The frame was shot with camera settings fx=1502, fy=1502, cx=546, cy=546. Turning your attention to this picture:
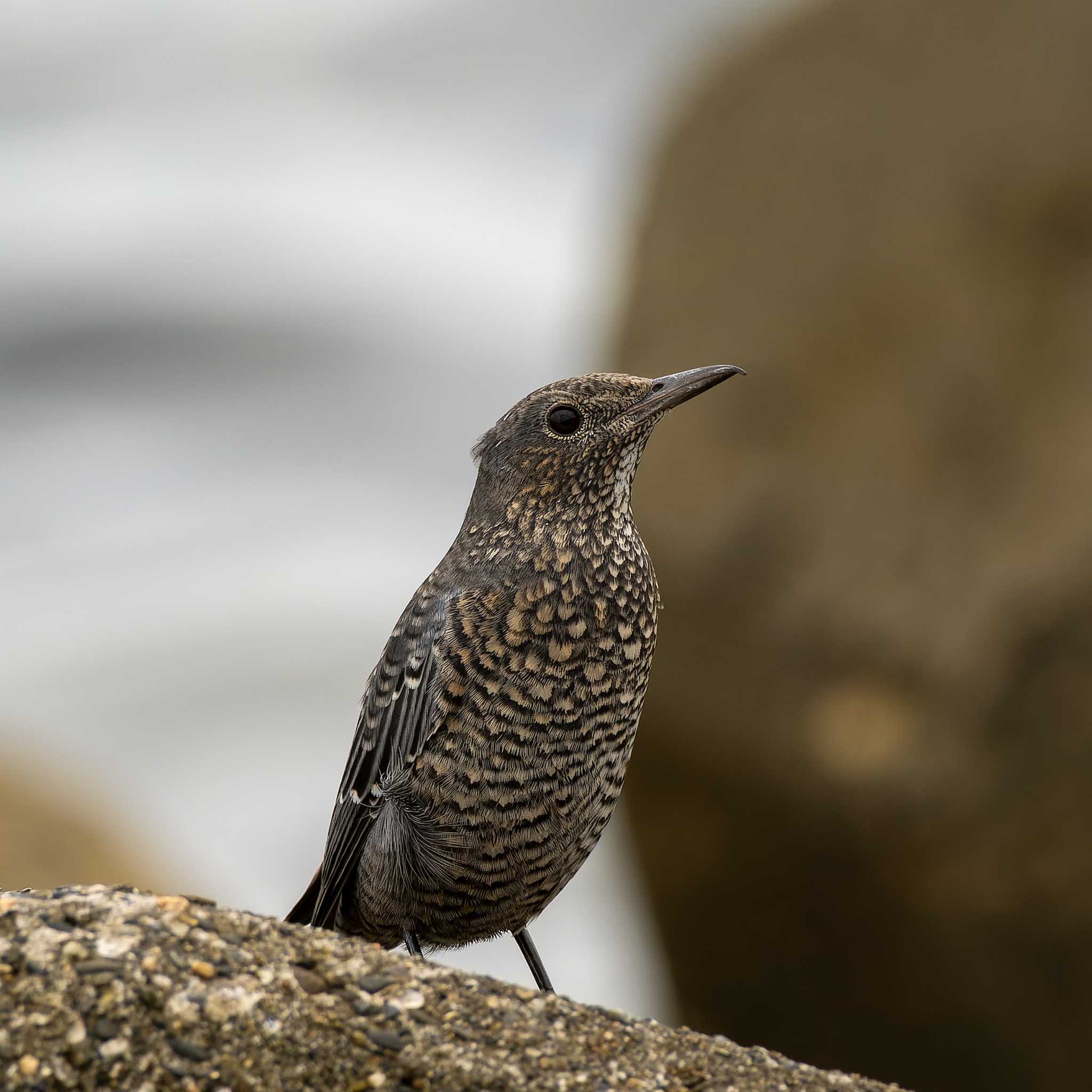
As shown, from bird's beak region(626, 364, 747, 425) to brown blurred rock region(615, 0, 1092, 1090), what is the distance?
4806mm

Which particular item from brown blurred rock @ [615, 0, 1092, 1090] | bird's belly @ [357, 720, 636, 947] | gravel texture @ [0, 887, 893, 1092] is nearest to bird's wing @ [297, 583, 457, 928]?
bird's belly @ [357, 720, 636, 947]

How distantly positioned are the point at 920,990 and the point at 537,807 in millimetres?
5762

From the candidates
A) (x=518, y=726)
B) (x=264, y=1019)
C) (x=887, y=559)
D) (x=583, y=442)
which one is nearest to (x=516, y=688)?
(x=518, y=726)

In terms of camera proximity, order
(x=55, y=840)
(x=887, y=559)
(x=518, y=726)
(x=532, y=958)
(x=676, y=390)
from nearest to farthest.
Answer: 1. (x=518, y=726)
2. (x=676, y=390)
3. (x=532, y=958)
4. (x=887, y=559)
5. (x=55, y=840)

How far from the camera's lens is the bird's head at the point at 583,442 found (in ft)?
16.3

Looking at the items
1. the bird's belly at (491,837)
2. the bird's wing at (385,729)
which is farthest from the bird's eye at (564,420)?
the bird's belly at (491,837)

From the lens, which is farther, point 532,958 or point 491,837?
point 532,958

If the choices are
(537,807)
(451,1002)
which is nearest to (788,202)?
(537,807)

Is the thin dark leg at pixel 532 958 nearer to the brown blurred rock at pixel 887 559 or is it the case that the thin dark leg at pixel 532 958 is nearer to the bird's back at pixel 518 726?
the bird's back at pixel 518 726

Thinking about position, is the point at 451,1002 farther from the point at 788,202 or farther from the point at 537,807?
the point at 788,202

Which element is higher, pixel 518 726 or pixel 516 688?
pixel 516 688

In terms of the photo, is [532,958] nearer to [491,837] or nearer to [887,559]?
[491,837]

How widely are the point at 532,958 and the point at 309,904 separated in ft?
2.81

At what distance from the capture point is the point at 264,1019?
3.23m
